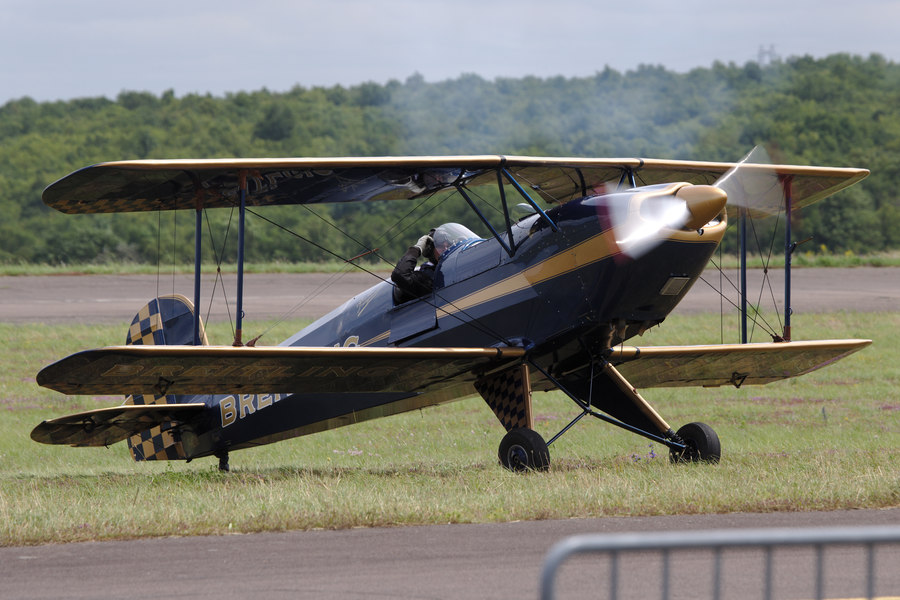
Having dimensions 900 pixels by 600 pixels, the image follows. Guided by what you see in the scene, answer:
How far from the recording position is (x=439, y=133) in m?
67.5

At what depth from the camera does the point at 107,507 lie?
7758 mm

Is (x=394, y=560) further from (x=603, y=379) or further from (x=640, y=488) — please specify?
(x=603, y=379)

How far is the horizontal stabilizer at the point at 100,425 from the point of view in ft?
35.9

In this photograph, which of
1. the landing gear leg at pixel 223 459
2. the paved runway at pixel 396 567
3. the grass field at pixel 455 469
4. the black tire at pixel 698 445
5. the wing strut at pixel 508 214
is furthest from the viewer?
the landing gear leg at pixel 223 459

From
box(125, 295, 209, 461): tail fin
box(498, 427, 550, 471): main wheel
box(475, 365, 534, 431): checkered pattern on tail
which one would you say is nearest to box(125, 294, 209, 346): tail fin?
box(125, 295, 209, 461): tail fin

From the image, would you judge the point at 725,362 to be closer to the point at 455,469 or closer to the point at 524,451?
the point at 455,469

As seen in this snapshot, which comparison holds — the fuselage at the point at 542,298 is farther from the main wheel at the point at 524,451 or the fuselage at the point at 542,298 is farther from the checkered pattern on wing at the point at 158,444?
the checkered pattern on wing at the point at 158,444

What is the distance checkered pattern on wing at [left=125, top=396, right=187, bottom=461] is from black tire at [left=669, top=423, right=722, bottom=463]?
18.7 ft

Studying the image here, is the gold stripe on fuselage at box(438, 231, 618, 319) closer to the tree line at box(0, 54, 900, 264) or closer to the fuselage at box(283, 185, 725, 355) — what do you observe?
the fuselage at box(283, 185, 725, 355)

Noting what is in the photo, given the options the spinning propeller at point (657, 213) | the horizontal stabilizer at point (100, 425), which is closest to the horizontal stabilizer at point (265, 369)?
the spinning propeller at point (657, 213)

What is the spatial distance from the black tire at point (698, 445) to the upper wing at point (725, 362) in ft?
3.11

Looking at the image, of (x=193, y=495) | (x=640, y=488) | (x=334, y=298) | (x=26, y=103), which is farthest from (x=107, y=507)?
(x=26, y=103)

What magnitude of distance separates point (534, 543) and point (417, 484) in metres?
2.83

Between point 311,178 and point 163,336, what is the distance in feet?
11.8
